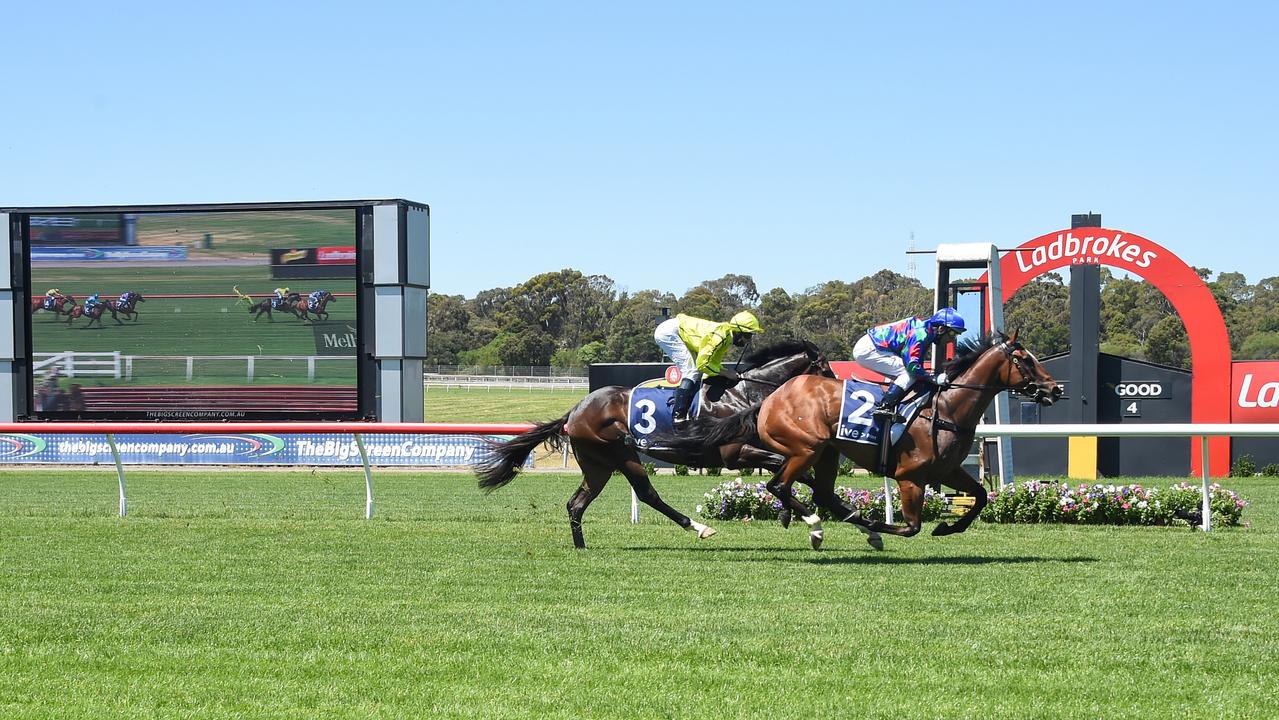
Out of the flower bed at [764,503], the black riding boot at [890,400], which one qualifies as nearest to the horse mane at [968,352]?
the black riding boot at [890,400]

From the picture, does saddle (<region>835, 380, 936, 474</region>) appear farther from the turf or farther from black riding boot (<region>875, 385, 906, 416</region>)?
the turf

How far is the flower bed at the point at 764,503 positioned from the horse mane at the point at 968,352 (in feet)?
8.00

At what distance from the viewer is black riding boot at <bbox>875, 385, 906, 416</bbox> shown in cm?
791

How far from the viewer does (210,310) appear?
1995 centimetres

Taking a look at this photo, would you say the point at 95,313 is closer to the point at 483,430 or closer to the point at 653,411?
the point at 483,430

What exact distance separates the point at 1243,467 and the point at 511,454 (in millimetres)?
13234

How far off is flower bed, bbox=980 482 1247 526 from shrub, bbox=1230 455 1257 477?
9364 millimetres

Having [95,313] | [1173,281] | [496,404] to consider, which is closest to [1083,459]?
[1173,281]

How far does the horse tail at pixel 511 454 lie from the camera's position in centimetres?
941

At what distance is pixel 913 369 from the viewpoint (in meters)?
7.96

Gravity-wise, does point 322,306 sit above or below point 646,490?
above

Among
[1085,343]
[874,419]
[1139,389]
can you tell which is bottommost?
[1139,389]

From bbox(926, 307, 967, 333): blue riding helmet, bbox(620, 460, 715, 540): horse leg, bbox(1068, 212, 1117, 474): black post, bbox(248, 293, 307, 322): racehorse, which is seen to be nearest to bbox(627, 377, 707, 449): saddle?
bbox(620, 460, 715, 540): horse leg

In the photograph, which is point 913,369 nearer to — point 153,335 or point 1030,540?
point 1030,540
